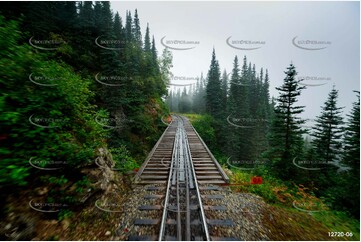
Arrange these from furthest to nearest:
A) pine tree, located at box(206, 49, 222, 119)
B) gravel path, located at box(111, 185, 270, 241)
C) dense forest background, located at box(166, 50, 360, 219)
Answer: pine tree, located at box(206, 49, 222, 119) → dense forest background, located at box(166, 50, 360, 219) → gravel path, located at box(111, 185, 270, 241)

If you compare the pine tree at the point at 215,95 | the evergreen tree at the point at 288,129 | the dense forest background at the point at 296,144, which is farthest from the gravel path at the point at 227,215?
the pine tree at the point at 215,95

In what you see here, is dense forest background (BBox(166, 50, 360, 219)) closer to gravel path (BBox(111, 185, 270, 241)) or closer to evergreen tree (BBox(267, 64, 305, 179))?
evergreen tree (BBox(267, 64, 305, 179))

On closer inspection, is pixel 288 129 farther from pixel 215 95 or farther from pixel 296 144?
pixel 215 95

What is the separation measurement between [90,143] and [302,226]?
718 cm

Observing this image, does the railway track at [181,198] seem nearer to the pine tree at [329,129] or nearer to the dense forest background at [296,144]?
the dense forest background at [296,144]

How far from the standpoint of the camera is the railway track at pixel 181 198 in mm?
3586

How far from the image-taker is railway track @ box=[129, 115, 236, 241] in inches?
141

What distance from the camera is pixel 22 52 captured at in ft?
12.4

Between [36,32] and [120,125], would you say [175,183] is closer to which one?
[120,125]

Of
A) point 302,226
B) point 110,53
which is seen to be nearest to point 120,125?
point 110,53

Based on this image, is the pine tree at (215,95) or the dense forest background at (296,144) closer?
the dense forest background at (296,144)

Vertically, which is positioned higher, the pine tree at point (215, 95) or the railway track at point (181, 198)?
the pine tree at point (215, 95)

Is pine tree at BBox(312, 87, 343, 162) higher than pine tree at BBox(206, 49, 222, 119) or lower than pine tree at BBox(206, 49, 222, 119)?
lower

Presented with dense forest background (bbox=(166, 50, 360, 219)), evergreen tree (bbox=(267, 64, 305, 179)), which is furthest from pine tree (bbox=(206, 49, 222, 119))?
evergreen tree (bbox=(267, 64, 305, 179))
